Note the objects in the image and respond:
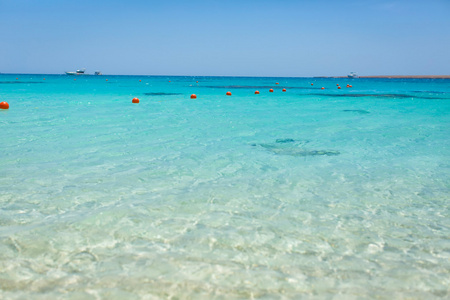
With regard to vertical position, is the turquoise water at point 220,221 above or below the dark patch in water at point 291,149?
below

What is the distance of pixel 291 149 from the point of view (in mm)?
9508

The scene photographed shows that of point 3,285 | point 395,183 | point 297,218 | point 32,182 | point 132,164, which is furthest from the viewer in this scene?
point 132,164

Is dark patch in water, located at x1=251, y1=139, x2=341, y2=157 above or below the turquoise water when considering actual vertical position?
above

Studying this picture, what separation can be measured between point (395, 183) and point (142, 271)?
15.6 ft

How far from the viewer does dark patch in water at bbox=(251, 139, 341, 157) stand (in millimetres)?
8953

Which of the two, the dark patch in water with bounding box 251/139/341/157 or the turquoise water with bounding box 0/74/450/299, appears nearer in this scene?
the turquoise water with bounding box 0/74/450/299

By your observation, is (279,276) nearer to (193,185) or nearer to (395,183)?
(193,185)

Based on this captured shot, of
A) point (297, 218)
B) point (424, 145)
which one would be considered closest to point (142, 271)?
point (297, 218)

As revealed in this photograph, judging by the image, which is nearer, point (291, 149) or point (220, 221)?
point (220, 221)

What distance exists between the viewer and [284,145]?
33.2ft

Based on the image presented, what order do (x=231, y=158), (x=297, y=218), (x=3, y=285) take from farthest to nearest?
(x=231, y=158) < (x=297, y=218) < (x=3, y=285)

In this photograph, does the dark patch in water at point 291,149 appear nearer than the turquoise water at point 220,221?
No

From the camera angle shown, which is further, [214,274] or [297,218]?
[297,218]

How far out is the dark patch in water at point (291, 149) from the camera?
29.4 ft
